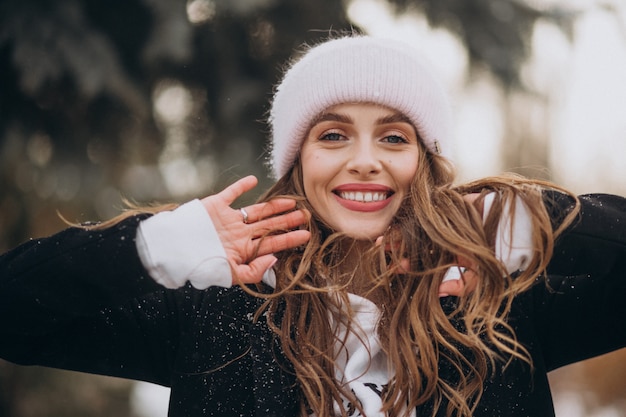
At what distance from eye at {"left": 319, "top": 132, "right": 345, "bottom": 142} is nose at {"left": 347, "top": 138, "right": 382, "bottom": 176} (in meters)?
0.09

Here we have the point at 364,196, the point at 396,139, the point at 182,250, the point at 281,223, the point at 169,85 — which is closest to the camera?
the point at 182,250

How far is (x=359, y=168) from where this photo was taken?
2461 mm

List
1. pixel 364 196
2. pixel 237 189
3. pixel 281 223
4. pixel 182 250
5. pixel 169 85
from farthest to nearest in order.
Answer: pixel 169 85
pixel 364 196
pixel 281 223
pixel 237 189
pixel 182 250

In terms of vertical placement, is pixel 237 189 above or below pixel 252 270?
above

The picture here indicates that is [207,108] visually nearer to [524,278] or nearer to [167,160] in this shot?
[167,160]

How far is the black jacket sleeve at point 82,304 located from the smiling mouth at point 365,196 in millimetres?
638

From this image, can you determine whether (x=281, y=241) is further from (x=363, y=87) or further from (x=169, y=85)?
(x=169, y=85)

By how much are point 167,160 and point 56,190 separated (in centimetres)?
55

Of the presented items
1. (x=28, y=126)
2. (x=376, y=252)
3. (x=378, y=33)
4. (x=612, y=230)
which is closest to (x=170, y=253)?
(x=376, y=252)

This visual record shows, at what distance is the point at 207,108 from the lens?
160 inches

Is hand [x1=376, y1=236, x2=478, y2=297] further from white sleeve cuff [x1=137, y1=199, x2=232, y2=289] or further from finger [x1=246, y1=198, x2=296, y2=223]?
white sleeve cuff [x1=137, y1=199, x2=232, y2=289]

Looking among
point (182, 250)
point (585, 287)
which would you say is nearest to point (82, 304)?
point (182, 250)

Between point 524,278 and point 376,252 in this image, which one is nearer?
point 524,278

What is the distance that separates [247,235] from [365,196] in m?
0.43
